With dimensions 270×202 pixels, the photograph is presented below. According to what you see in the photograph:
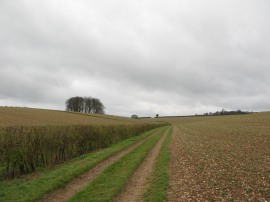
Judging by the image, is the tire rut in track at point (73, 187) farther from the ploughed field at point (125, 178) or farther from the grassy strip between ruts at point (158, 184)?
the grassy strip between ruts at point (158, 184)

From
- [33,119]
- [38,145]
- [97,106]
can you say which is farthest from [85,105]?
[38,145]

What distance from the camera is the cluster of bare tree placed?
15325 centimetres

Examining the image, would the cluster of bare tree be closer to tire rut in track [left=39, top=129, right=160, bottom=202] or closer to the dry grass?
the dry grass

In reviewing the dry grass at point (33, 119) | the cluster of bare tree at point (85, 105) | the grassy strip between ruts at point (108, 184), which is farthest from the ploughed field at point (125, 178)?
the cluster of bare tree at point (85, 105)

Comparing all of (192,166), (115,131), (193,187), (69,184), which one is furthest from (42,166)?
(115,131)

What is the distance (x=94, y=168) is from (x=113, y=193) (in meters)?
6.70

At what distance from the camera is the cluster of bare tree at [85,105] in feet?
503

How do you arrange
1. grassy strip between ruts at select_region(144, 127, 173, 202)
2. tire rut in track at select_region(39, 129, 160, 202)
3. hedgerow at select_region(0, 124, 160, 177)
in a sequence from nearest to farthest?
grassy strip between ruts at select_region(144, 127, 173, 202), tire rut in track at select_region(39, 129, 160, 202), hedgerow at select_region(0, 124, 160, 177)

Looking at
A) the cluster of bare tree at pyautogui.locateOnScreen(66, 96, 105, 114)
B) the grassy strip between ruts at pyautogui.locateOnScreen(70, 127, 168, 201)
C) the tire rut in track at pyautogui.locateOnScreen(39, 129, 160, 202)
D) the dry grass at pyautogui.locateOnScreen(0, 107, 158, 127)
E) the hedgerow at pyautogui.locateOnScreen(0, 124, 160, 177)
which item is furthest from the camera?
the cluster of bare tree at pyautogui.locateOnScreen(66, 96, 105, 114)

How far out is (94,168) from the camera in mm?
17703

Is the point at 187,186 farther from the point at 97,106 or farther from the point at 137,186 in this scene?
the point at 97,106

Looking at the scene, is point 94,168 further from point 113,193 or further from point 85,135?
point 85,135

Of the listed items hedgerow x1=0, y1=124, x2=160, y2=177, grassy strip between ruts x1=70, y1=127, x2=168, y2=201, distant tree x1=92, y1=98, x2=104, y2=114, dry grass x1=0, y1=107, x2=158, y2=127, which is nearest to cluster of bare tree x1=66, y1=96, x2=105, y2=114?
distant tree x1=92, y1=98, x2=104, y2=114

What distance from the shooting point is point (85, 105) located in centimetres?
15712
